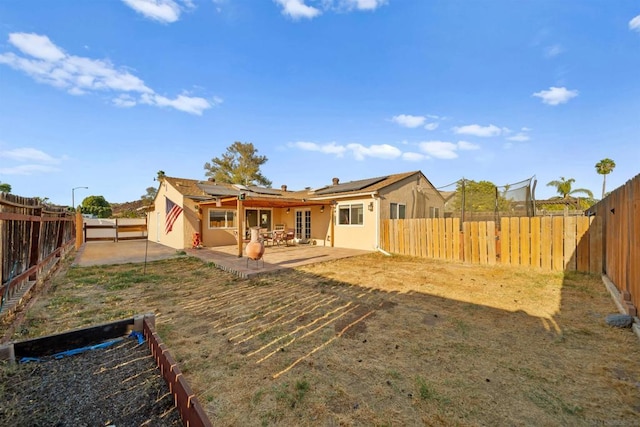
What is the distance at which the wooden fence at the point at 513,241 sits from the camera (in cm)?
660

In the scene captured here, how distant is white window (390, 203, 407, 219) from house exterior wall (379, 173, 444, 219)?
0.15 m

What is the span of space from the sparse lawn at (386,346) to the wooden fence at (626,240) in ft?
1.51

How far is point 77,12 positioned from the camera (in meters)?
7.12

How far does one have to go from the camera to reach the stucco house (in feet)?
38.0

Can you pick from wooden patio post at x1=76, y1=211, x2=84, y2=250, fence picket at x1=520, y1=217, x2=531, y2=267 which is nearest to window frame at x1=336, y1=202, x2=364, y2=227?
fence picket at x1=520, y1=217, x2=531, y2=267

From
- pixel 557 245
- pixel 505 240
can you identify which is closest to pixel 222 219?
pixel 505 240

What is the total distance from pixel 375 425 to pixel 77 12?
37.3ft

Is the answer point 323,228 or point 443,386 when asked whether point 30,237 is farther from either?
point 323,228

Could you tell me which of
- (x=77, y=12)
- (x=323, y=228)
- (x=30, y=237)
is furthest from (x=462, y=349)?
(x=77, y=12)

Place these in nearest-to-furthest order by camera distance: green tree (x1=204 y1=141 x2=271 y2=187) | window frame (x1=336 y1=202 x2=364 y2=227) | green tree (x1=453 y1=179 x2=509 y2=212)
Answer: green tree (x1=453 y1=179 x2=509 y2=212)
window frame (x1=336 y1=202 x2=364 y2=227)
green tree (x1=204 y1=141 x2=271 y2=187)

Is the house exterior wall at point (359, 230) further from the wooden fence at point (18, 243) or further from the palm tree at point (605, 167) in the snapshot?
the palm tree at point (605, 167)

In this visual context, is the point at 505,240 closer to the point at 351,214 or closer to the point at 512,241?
the point at 512,241

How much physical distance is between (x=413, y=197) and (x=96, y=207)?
44.0 m

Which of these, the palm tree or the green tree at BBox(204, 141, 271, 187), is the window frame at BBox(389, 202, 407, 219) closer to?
the green tree at BBox(204, 141, 271, 187)
